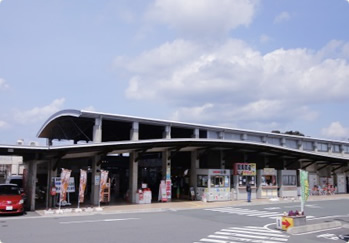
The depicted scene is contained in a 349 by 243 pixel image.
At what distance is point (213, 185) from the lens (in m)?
26.8

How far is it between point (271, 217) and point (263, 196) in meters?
12.6

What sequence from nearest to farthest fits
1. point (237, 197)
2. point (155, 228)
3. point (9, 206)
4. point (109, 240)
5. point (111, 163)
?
point (109, 240) → point (155, 228) → point (9, 206) → point (237, 197) → point (111, 163)

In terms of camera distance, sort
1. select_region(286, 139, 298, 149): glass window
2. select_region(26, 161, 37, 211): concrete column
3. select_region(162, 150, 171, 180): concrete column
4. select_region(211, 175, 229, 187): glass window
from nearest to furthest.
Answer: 1. select_region(26, 161, 37, 211): concrete column
2. select_region(162, 150, 171, 180): concrete column
3. select_region(211, 175, 229, 187): glass window
4. select_region(286, 139, 298, 149): glass window

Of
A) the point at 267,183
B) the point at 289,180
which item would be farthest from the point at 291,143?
the point at 267,183

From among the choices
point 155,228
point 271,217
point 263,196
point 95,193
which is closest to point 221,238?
point 155,228

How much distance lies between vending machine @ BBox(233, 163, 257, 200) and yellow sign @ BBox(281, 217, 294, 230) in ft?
46.9

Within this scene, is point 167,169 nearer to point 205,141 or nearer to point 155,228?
point 205,141

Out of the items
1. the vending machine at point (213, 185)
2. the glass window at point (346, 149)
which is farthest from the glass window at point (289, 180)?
the glass window at point (346, 149)

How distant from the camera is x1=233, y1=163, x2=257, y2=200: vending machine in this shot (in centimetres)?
2817

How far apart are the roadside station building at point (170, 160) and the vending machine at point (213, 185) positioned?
8cm

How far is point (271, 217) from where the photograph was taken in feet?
58.0

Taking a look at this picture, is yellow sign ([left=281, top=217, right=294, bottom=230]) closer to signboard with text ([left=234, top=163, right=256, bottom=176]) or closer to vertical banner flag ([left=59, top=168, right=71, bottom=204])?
vertical banner flag ([left=59, top=168, right=71, bottom=204])

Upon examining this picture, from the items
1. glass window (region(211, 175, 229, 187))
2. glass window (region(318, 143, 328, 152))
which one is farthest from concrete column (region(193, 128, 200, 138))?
glass window (region(318, 143, 328, 152))

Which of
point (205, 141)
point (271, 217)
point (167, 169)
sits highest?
point (205, 141)
